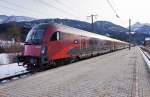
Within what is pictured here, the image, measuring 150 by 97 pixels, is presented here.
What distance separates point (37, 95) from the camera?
382 inches

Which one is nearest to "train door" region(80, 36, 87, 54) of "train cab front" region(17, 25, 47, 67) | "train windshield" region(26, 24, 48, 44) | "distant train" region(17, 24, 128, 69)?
"distant train" region(17, 24, 128, 69)

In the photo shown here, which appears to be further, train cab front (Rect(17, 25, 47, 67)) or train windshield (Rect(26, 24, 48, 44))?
train windshield (Rect(26, 24, 48, 44))

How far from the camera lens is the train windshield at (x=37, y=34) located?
63.0 ft

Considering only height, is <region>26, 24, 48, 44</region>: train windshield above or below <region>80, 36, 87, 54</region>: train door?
above

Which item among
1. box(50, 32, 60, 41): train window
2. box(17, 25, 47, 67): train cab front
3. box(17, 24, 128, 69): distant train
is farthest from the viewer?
box(50, 32, 60, 41): train window

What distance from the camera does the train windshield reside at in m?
19.2

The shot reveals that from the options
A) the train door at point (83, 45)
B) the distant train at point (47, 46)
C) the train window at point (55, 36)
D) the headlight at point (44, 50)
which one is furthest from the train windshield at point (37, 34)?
the train door at point (83, 45)

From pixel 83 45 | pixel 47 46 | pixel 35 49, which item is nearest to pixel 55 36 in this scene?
pixel 47 46

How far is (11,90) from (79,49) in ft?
51.0

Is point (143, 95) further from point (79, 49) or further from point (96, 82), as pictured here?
point (79, 49)

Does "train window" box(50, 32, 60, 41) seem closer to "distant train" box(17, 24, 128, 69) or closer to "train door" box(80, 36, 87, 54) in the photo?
"distant train" box(17, 24, 128, 69)

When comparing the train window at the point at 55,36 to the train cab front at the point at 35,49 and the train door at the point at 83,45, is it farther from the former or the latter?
the train door at the point at 83,45

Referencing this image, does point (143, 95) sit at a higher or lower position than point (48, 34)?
lower

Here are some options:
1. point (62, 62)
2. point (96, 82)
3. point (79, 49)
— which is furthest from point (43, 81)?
point (79, 49)
